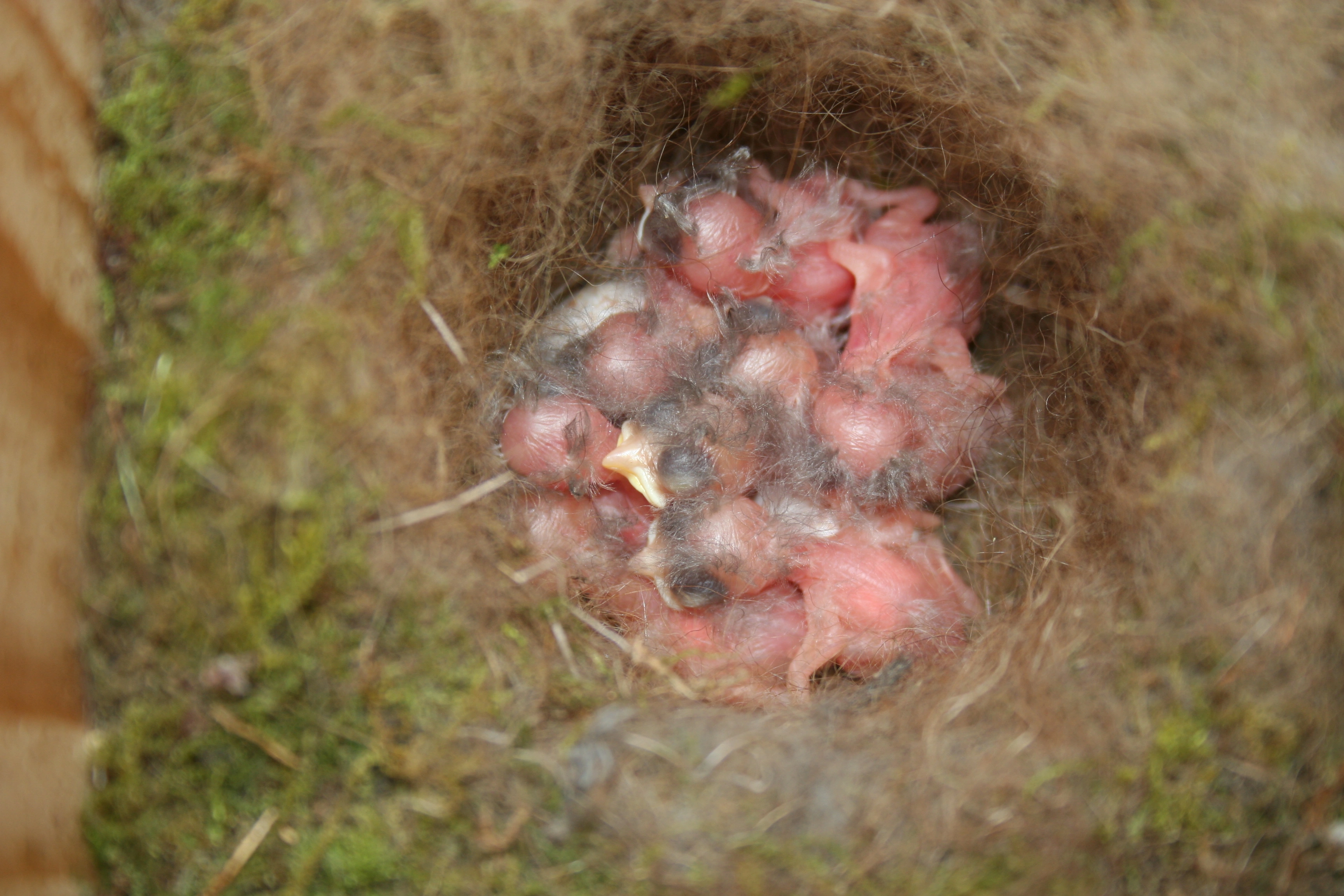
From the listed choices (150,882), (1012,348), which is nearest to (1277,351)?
(1012,348)

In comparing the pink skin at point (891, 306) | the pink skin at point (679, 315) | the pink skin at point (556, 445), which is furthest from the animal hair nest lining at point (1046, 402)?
the pink skin at point (679, 315)

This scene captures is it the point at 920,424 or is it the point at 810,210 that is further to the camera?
the point at 810,210

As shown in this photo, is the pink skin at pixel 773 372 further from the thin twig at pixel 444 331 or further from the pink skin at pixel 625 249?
the thin twig at pixel 444 331

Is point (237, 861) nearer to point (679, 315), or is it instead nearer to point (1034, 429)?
point (679, 315)

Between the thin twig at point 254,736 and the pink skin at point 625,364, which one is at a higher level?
the thin twig at point 254,736

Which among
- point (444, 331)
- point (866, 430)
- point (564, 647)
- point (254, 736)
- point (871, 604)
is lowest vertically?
point (871, 604)

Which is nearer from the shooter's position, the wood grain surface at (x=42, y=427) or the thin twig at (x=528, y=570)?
the wood grain surface at (x=42, y=427)

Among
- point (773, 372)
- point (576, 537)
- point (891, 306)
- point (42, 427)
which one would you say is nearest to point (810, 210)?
point (891, 306)
